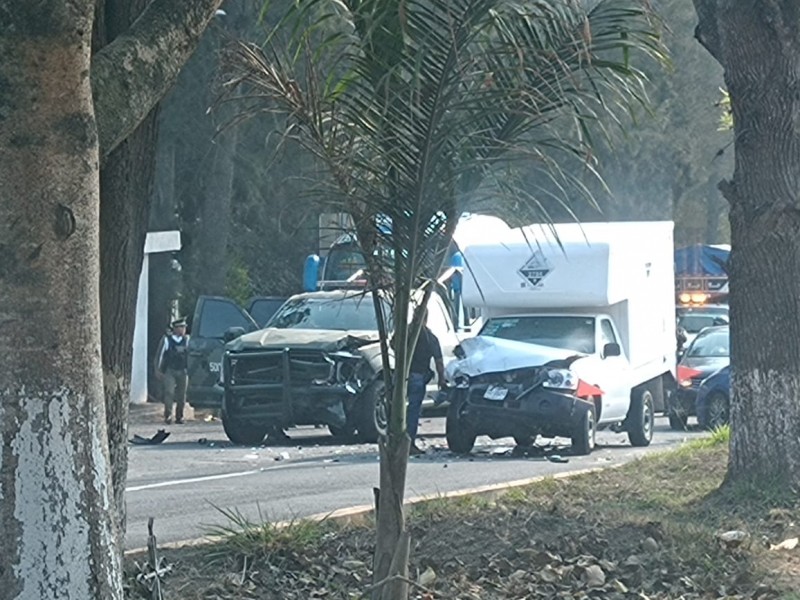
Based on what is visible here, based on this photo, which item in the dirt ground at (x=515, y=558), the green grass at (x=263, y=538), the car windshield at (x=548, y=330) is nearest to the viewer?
the dirt ground at (x=515, y=558)

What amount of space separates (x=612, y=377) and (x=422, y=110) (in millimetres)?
12500

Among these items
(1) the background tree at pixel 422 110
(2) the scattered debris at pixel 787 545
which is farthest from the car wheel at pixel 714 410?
(1) the background tree at pixel 422 110

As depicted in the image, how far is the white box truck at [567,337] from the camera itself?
17109 millimetres

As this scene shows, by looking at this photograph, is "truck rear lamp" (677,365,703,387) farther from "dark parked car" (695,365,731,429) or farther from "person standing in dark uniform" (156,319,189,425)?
"person standing in dark uniform" (156,319,189,425)

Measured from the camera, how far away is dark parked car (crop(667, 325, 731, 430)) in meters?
23.8

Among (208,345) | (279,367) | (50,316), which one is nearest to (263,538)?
(50,316)

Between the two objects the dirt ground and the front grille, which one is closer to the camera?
the dirt ground

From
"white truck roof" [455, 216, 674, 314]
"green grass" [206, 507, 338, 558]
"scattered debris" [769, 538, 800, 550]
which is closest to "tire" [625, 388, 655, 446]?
"white truck roof" [455, 216, 674, 314]

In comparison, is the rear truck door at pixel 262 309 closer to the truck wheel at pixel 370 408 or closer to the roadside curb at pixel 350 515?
the truck wheel at pixel 370 408

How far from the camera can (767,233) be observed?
1037cm

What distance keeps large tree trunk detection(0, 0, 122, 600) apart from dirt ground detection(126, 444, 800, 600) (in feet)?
6.38

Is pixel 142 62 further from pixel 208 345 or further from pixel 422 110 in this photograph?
pixel 208 345

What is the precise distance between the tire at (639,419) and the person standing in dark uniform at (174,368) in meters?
8.61

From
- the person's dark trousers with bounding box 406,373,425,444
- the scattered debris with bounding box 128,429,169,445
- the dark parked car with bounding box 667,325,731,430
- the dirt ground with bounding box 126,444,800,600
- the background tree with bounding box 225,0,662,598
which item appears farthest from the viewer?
the dark parked car with bounding box 667,325,731,430
